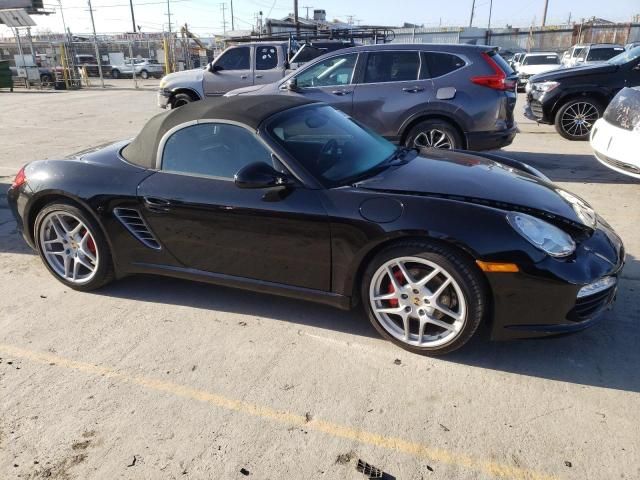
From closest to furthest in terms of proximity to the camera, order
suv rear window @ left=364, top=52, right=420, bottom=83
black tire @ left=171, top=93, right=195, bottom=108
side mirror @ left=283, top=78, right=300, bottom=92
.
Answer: suv rear window @ left=364, top=52, right=420, bottom=83
side mirror @ left=283, top=78, right=300, bottom=92
black tire @ left=171, top=93, right=195, bottom=108

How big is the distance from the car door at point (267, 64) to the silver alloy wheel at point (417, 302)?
877 centimetres

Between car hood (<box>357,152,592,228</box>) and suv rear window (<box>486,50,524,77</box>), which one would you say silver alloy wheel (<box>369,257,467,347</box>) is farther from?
suv rear window (<box>486,50,524,77</box>)

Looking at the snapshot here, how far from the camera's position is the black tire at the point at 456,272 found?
2.63m

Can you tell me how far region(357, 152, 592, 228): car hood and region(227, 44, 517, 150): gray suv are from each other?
310 centimetres

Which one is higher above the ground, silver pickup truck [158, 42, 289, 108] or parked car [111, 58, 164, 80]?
silver pickup truck [158, 42, 289, 108]

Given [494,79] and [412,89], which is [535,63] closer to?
[494,79]

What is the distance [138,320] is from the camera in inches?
134

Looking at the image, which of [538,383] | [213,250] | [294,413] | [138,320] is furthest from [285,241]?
[538,383]

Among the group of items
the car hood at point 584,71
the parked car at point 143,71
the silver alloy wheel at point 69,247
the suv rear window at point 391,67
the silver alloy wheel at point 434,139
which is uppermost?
the suv rear window at point 391,67

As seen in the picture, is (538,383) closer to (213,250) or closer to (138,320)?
(213,250)

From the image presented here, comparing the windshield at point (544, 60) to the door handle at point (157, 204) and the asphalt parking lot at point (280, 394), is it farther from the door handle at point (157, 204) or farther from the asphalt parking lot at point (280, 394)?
the door handle at point (157, 204)

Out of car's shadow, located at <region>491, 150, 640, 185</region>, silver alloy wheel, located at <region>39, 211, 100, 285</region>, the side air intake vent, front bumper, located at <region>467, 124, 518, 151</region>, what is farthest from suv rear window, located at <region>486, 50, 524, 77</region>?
silver alloy wheel, located at <region>39, 211, 100, 285</region>

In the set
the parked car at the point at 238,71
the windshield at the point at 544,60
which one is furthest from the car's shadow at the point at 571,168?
the windshield at the point at 544,60

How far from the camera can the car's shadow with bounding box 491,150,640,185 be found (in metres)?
6.50
